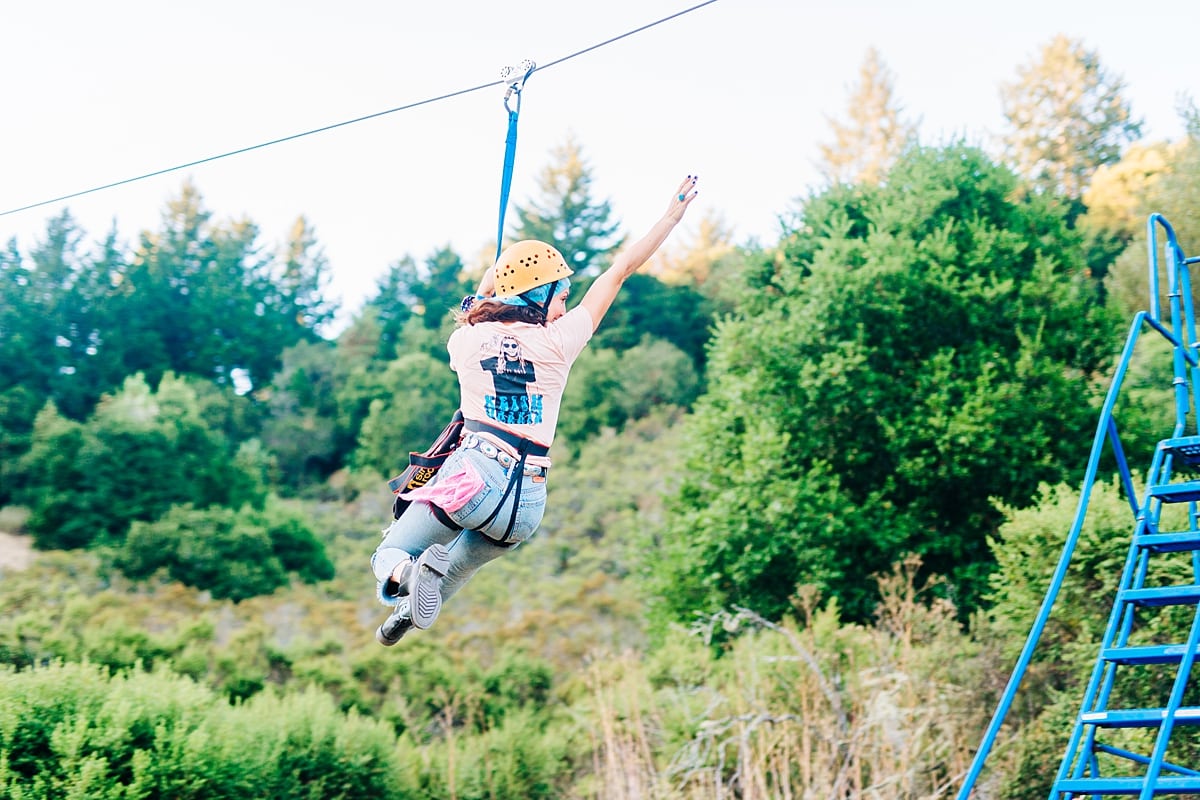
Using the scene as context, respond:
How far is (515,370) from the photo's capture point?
4098 mm

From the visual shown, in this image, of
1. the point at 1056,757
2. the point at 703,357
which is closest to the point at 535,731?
the point at 1056,757

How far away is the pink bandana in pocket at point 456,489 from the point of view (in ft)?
13.0

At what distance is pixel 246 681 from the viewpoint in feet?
46.5

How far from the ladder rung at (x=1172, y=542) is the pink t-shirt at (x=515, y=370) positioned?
2.79 m

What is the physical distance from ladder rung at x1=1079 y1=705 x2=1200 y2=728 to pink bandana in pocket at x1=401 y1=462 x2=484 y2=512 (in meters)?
2.88

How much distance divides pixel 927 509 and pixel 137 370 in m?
21.5

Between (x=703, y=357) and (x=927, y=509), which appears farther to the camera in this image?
(x=703, y=357)

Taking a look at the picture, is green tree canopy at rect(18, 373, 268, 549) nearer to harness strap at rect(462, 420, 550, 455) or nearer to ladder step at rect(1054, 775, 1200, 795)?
harness strap at rect(462, 420, 550, 455)

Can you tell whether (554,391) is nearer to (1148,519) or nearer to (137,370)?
(1148,519)

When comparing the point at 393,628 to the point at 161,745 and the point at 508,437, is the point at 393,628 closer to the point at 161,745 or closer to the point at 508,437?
the point at 508,437

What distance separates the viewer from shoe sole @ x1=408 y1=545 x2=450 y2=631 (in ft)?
12.6

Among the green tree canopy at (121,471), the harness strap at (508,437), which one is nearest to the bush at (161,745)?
the harness strap at (508,437)

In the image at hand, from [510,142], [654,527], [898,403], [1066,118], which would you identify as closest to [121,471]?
[654,527]

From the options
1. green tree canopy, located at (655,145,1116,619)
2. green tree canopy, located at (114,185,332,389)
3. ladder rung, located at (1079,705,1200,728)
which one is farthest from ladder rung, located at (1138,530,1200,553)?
green tree canopy, located at (114,185,332,389)
